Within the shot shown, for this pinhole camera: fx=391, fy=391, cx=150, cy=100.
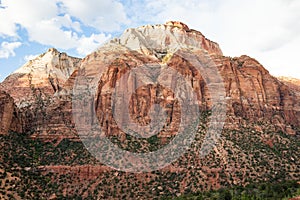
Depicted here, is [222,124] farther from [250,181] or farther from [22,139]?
[22,139]

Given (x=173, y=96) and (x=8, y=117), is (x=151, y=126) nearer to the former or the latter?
(x=173, y=96)

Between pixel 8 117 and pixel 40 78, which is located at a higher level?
pixel 40 78

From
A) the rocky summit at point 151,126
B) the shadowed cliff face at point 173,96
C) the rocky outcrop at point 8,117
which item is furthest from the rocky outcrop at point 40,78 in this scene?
the rocky outcrop at point 8,117

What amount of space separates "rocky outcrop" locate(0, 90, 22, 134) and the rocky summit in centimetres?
21

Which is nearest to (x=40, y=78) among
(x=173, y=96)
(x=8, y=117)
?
(x=8, y=117)

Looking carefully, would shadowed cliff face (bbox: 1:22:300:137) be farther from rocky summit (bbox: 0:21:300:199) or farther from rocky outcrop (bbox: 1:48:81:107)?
rocky outcrop (bbox: 1:48:81:107)

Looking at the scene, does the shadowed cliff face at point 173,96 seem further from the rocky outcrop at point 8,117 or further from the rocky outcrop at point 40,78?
the rocky outcrop at point 40,78

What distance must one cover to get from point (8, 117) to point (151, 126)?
30204 mm

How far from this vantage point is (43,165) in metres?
75.1

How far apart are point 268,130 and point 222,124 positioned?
405 inches

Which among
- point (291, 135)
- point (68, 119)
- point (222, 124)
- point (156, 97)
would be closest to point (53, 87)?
point (68, 119)

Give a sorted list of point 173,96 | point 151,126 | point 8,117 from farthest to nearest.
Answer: point 173,96 < point 151,126 < point 8,117

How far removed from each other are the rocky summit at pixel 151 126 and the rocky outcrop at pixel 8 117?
0.21 metres

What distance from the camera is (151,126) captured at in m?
84.5
